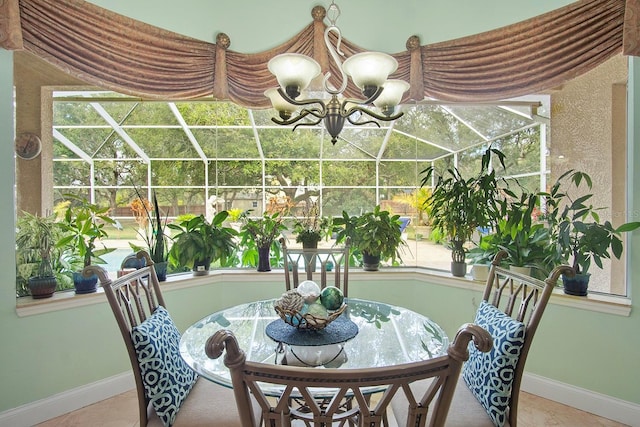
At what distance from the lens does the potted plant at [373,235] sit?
2793 millimetres

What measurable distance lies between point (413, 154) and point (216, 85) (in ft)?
6.01

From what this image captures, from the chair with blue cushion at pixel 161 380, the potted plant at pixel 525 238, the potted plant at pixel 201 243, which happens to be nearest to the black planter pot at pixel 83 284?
the potted plant at pixel 201 243

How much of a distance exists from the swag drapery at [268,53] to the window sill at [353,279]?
142 cm

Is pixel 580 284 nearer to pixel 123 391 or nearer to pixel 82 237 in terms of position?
pixel 123 391

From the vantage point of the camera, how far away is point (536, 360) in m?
2.28

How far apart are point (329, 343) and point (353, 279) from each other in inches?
58.8

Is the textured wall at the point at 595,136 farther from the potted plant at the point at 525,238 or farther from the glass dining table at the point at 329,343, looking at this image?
the glass dining table at the point at 329,343

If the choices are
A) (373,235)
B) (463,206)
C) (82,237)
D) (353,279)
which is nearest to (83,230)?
(82,237)

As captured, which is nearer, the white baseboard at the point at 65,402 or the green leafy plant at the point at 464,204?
the white baseboard at the point at 65,402

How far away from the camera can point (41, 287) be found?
6.68 feet

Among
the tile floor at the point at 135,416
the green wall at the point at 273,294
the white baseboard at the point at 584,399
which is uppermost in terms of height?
the green wall at the point at 273,294

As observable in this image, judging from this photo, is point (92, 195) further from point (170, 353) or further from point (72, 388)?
point (170, 353)

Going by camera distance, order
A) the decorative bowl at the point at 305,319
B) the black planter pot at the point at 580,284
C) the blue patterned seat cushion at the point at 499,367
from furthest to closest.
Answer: the black planter pot at the point at 580,284 < the decorative bowl at the point at 305,319 < the blue patterned seat cushion at the point at 499,367

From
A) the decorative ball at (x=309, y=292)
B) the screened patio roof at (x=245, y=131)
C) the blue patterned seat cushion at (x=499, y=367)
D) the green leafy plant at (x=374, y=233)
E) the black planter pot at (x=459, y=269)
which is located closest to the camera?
the blue patterned seat cushion at (x=499, y=367)
